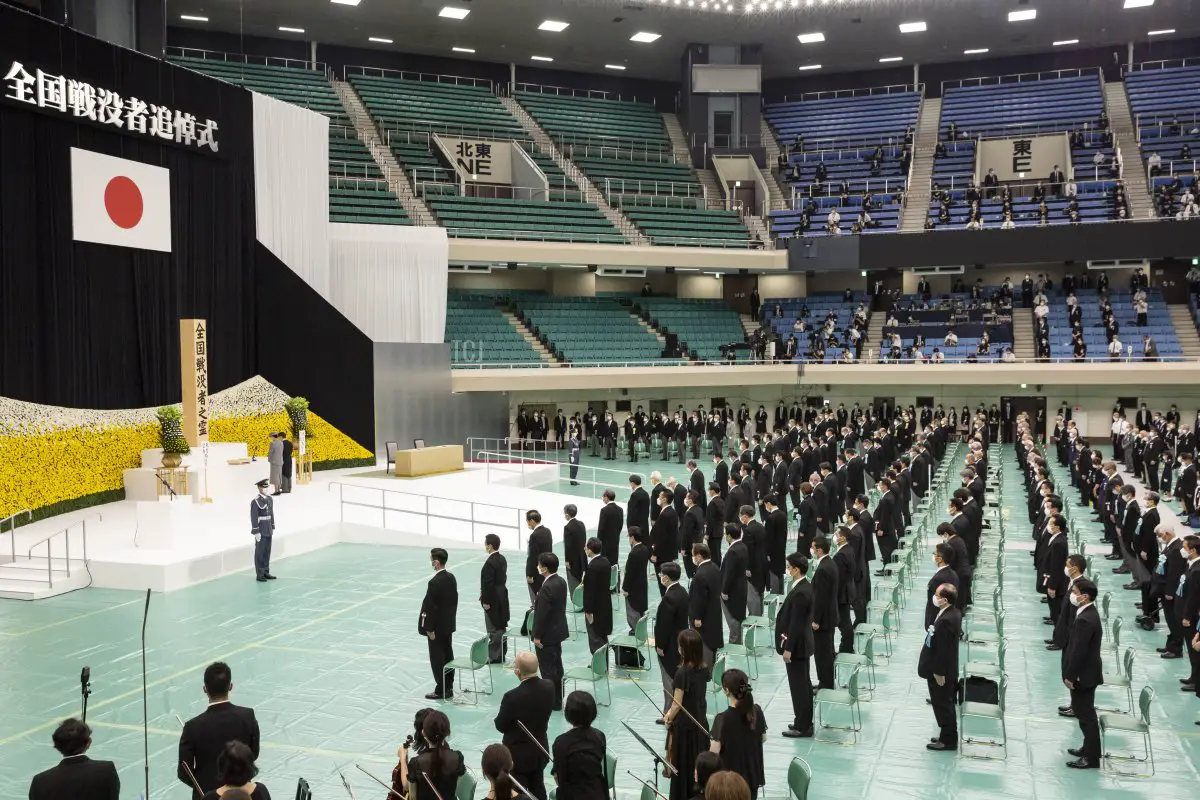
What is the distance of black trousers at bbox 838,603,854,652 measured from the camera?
1108 cm

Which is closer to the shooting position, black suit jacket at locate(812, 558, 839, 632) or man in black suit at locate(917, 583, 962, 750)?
man in black suit at locate(917, 583, 962, 750)

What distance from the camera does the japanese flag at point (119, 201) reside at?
19.6 meters

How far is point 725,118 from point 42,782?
41.9 m

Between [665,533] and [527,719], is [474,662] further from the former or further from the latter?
[665,533]

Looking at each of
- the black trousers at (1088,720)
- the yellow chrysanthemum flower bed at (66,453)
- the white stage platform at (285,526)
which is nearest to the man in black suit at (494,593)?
the black trousers at (1088,720)

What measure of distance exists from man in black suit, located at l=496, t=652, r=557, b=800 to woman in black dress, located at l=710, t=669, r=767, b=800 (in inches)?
45.2

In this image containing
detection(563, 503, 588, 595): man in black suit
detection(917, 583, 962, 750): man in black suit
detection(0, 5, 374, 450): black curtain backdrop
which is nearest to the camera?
detection(917, 583, 962, 750): man in black suit

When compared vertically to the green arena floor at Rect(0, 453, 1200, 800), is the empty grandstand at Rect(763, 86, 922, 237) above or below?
above

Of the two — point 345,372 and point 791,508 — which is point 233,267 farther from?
point 791,508

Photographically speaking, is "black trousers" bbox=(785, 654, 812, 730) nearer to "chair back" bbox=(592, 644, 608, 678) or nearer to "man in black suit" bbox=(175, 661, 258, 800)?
"chair back" bbox=(592, 644, 608, 678)

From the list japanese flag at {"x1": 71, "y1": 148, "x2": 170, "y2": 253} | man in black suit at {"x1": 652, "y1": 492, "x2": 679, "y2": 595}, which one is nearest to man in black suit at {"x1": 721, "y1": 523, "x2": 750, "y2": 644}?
man in black suit at {"x1": 652, "y1": 492, "x2": 679, "y2": 595}

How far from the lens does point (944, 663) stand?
28.6 ft

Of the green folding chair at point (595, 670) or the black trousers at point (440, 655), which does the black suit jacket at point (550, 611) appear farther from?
the black trousers at point (440, 655)

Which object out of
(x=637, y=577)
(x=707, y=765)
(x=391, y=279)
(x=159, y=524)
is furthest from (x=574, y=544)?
(x=391, y=279)
